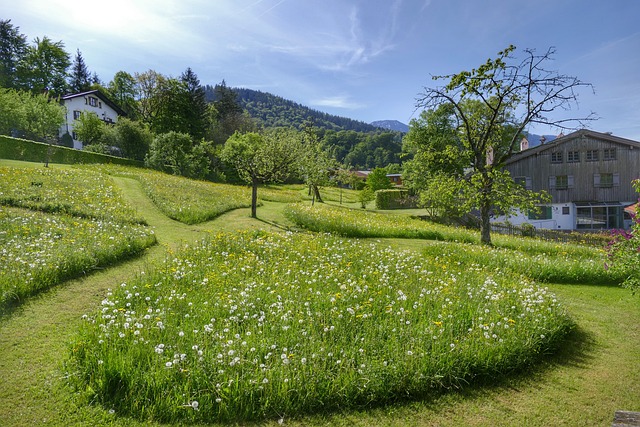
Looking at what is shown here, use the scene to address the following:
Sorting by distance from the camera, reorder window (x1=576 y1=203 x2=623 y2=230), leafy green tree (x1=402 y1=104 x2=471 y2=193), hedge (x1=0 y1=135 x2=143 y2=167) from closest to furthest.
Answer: hedge (x1=0 y1=135 x2=143 y2=167)
window (x1=576 y1=203 x2=623 y2=230)
leafy green tree (x1=402 y1=104 x2=471 y2=193)

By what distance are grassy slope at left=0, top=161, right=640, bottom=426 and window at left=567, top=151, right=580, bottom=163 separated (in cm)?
3581

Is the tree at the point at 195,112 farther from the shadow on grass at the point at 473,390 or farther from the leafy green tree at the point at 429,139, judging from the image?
the shadow on grass at the point at 473,390

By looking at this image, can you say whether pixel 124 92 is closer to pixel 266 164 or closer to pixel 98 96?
pixel 98 96

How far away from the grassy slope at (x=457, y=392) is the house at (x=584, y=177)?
33.3 metres

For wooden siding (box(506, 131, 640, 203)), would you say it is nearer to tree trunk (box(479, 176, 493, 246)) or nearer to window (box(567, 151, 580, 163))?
window (box(567, 151, 580, 163))

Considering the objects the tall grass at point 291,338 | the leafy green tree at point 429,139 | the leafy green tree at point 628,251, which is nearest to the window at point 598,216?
the leafy green tree at point 429,139

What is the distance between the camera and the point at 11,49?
63.2 metres

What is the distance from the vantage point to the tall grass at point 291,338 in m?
5.18

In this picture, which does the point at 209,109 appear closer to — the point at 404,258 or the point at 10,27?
the point at 10,27

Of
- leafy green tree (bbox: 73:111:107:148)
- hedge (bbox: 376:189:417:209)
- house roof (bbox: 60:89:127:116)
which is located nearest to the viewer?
leafy green tree (bbox: 73:111:107:148)

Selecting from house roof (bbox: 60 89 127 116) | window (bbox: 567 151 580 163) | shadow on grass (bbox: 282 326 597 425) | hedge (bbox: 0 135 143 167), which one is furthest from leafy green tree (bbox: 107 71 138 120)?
shadow on grass (bbox: 282 326 597 425)

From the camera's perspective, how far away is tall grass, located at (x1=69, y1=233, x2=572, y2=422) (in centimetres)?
518

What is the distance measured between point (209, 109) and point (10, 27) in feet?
115

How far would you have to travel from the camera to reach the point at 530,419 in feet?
17.1
